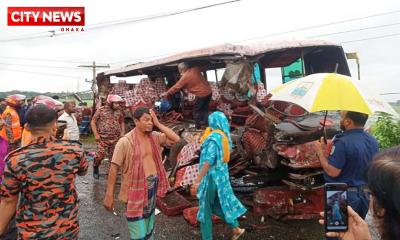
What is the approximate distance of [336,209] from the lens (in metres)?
1.96

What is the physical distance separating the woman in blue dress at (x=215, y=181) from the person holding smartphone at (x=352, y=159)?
1.39 m

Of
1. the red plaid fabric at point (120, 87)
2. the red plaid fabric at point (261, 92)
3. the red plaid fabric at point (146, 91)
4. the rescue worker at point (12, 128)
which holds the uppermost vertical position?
the red plaid fabric at point (120, 87)

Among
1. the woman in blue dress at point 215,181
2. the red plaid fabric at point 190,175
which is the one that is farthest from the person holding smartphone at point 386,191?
the red plaid fabric at point 190,175

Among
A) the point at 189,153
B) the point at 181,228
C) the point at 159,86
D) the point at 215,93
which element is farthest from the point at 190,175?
the point at 159,86

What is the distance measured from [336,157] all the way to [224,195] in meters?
1.67

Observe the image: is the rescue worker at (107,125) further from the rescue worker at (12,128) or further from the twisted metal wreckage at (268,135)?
the rescue worker at (12,128)

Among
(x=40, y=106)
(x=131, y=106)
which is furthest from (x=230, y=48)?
(x=131, y=106)

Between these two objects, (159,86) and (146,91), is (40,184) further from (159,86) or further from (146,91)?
(159,86)

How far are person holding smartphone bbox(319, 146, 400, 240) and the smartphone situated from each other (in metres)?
0.61

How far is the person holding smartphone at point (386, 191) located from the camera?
116 cm

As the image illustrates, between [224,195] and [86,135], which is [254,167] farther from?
[86,135]

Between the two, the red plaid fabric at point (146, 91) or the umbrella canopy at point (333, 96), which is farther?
the red plaid fabric at point (146, 91)

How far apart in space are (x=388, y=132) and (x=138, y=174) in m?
7.54

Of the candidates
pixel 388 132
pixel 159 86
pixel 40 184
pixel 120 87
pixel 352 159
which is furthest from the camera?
pixel 120 87
